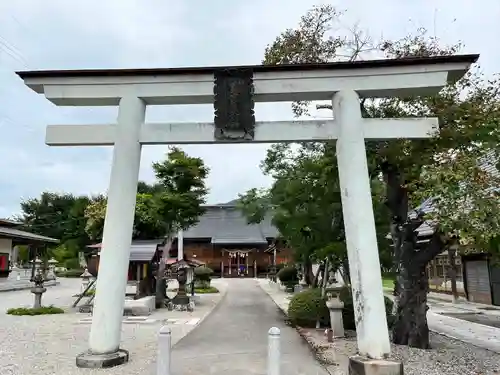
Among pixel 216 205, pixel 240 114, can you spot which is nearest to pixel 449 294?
pixel 240 114

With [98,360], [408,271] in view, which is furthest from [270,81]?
[98,360]

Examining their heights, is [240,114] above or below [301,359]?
above

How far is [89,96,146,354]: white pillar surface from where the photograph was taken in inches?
256

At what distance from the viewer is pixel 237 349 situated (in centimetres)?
864

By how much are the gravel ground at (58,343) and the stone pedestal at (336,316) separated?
3918 mm

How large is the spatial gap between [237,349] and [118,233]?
3880mm

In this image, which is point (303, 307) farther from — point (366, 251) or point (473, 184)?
point (473, 184)

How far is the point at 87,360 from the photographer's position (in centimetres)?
641

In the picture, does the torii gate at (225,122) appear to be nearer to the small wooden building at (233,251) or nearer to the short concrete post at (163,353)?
the short concrete post at (163,353)

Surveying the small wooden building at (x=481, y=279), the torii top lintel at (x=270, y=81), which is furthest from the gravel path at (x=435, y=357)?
the small wooden building at (x=481, y=279)

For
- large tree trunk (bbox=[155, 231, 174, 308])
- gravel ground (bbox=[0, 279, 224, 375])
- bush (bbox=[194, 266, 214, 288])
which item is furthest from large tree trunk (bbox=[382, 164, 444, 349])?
bush (bbox=[194, 266, 214, 288])

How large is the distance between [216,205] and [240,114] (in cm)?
4518

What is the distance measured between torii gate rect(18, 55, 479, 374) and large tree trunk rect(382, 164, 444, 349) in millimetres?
2368

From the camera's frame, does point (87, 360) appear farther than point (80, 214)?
No
